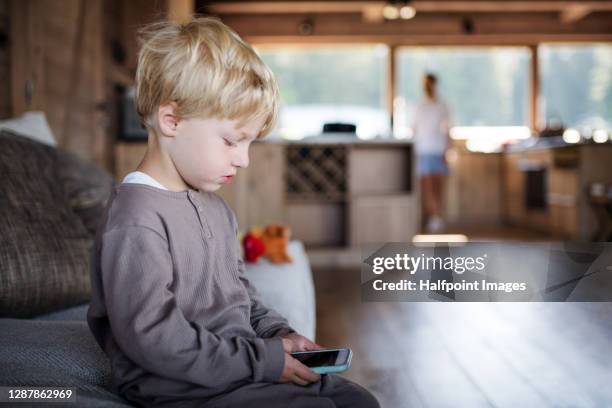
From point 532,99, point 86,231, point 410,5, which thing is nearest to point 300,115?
point 410,5

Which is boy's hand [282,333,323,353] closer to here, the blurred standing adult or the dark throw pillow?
the dark throw pillow

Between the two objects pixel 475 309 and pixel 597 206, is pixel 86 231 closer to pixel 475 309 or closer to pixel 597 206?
Result: pixel 475 309

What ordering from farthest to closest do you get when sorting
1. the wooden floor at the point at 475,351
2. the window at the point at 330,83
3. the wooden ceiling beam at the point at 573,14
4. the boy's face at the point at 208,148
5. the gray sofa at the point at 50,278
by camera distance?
the window at the point at 330,83, the wooden ceiling beam at the point at 573,14, the wooden floor at the point at 475,351, the gray sofa at the point at 50,278, the boy's face at the point at 208,148

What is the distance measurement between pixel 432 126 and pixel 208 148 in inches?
218

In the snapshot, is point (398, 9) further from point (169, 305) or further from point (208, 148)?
point (169, 305)

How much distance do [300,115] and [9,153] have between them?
22.3 feet

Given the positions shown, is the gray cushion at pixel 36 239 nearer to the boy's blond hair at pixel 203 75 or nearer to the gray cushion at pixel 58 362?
the gray cushion at pixel 58 362

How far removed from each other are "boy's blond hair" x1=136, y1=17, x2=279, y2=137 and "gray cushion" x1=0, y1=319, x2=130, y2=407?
46 centimetres

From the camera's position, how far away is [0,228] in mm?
1479

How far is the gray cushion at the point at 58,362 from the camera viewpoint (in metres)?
1.02

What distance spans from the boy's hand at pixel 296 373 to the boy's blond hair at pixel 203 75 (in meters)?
0.39

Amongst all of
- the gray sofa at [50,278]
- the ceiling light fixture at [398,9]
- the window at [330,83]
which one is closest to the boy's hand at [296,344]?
the gray sofa at [50,278]

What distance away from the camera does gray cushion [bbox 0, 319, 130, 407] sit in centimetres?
102

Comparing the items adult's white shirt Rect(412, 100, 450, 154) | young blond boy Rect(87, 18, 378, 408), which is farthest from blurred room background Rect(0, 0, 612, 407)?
young blond boy Rect(87, 18, 378, 408)
